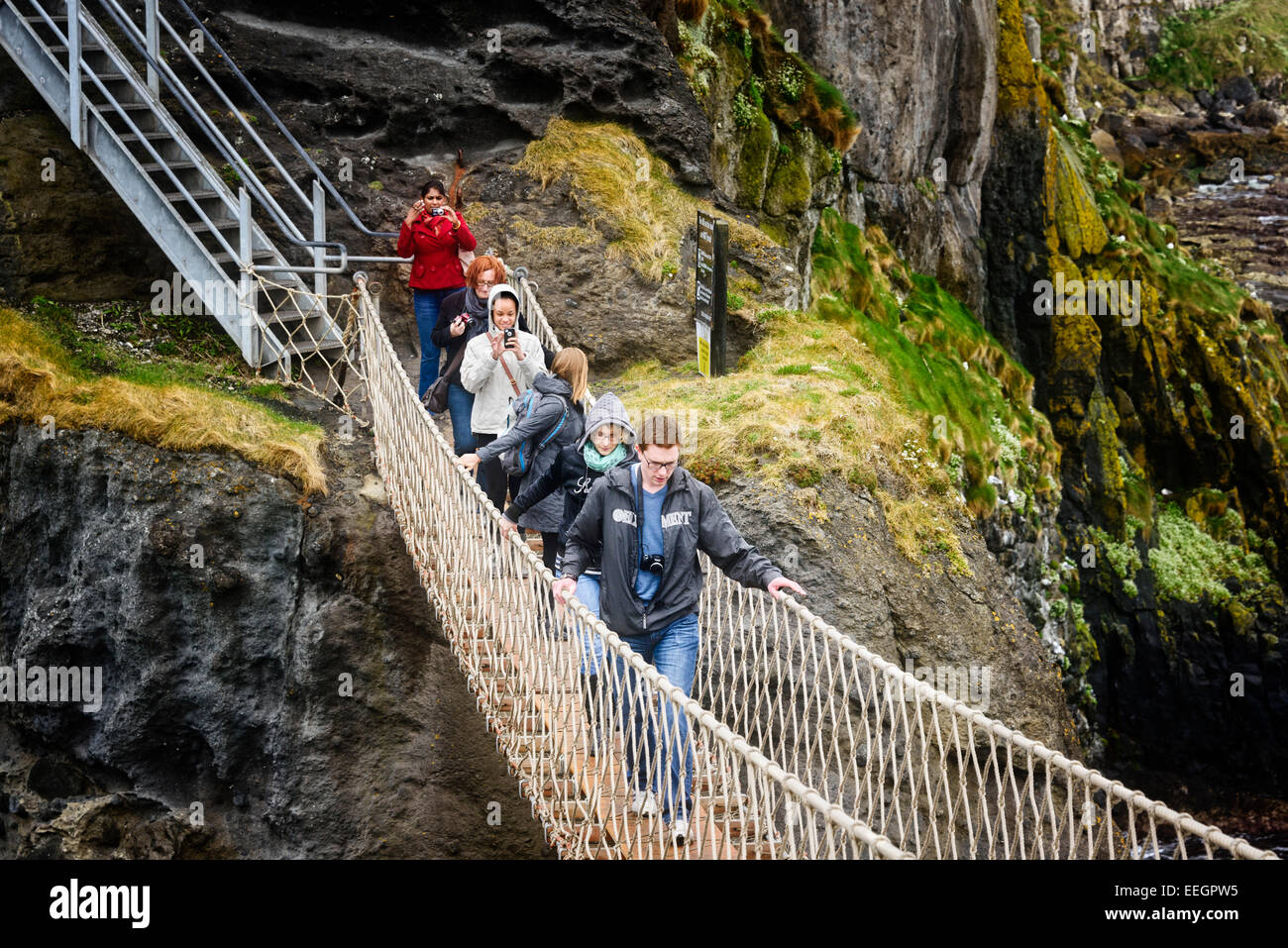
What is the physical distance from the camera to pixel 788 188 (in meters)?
13.3

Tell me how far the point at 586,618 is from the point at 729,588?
144 centimetres

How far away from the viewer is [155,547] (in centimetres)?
758

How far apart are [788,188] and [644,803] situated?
9.33 meters

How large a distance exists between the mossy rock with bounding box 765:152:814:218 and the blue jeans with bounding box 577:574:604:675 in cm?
836

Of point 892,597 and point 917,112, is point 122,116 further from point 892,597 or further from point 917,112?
point 917,112

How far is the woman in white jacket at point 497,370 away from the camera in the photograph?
6.89 metres

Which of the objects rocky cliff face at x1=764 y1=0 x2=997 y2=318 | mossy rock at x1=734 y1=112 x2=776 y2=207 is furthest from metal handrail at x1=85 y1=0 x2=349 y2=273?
rocky cliff face at x1=764 y1=0 x2=997 y2=318

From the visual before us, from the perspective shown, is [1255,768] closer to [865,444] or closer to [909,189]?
[909,189]

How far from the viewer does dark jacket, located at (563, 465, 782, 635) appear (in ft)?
17.1

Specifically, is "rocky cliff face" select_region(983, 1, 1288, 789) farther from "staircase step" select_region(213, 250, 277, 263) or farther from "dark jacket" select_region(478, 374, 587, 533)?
"dark jacket" select_region(478, 374, 587, 533)

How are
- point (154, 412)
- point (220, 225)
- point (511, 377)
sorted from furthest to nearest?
point (220, 225) < point (154, 412) < point (511, 377)

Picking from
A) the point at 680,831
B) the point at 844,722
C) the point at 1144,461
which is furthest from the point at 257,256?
the point at 1144,461

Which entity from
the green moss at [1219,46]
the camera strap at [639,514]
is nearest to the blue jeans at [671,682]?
the camera strap at [639,514]

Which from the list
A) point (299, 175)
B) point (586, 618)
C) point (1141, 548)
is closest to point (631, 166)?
point (299, 175)
